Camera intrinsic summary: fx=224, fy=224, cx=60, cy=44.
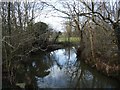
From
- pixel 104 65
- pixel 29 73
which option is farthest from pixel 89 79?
pixel 29 73

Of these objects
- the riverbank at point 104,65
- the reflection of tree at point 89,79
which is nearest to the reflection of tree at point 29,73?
the reflection of tree at point 89,79

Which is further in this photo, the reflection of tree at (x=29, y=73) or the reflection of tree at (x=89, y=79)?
the reflection of tree at (x=89, y=79)

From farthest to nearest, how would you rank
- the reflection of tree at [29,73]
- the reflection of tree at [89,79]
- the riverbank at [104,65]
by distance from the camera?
the riverbank at [104,65], the reflection of tree at [89,79], the reflection of tree at [29,73]

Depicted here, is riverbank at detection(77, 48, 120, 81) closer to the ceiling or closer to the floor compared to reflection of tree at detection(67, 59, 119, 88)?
closer to the ceiling

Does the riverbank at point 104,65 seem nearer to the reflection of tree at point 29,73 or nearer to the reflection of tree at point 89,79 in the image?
the reflection of tree at point 89,79

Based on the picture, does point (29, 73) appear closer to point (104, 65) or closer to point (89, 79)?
point (89, 79)

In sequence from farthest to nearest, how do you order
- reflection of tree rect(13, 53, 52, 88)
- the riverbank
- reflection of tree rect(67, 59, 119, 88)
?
the riverbank
reflection of tree rect(67, 59, 119, 88)
reflection of tree rect(13, 53, 52, 88)

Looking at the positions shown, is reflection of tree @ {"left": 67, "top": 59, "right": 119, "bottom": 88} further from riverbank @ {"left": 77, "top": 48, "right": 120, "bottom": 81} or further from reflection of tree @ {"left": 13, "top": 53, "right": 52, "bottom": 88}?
reflection of tree @ {"left": 13, "top": 53, "right": 52, "bottom": 88}

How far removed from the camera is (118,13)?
41.3 feet

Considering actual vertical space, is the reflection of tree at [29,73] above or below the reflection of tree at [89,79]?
above

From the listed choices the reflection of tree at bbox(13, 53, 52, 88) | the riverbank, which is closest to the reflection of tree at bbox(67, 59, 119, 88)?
the riverbank

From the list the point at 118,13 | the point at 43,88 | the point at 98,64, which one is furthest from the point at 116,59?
the point at 43,88

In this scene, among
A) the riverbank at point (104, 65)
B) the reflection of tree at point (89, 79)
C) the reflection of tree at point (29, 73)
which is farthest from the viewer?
the riverbank at point (104, 65)

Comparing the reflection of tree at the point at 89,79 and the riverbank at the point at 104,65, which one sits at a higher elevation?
the riverbank at the point at 104,65
